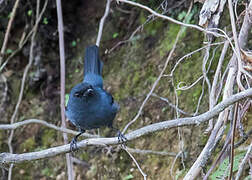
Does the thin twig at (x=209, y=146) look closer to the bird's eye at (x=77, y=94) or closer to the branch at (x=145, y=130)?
the branch at (x=145, y=130)

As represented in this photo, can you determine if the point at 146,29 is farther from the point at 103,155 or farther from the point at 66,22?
the point at 103,155

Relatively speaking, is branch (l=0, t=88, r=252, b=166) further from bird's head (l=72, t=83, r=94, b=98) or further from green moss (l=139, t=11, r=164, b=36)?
green moss (l=139, t=11, r=164, b=36)

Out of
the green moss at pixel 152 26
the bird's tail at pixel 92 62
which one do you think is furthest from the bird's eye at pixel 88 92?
the green moss at pixel 152 26

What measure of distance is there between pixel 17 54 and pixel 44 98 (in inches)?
32.8

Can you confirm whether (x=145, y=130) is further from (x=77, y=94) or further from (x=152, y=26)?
(x=152, y=26)

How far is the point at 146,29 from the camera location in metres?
5.68

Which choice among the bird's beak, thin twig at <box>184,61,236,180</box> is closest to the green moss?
the bird's beak

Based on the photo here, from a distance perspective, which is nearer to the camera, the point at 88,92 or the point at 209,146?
the point at 209,146

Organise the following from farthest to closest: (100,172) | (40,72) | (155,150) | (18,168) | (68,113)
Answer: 1. (40,72)
2. (18,168)
3. (100,172)
4. (155,150)
5. (68,113)

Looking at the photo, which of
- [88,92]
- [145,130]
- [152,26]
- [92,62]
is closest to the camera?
[145,130]

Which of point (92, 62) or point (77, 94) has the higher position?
point (92, 62)

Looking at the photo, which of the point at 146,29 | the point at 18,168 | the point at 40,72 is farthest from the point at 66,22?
the point at 18,168

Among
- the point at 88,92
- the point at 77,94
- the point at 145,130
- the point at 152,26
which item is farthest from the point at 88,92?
the point at 152,26

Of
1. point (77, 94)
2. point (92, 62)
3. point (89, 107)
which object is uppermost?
point (92, 62)
